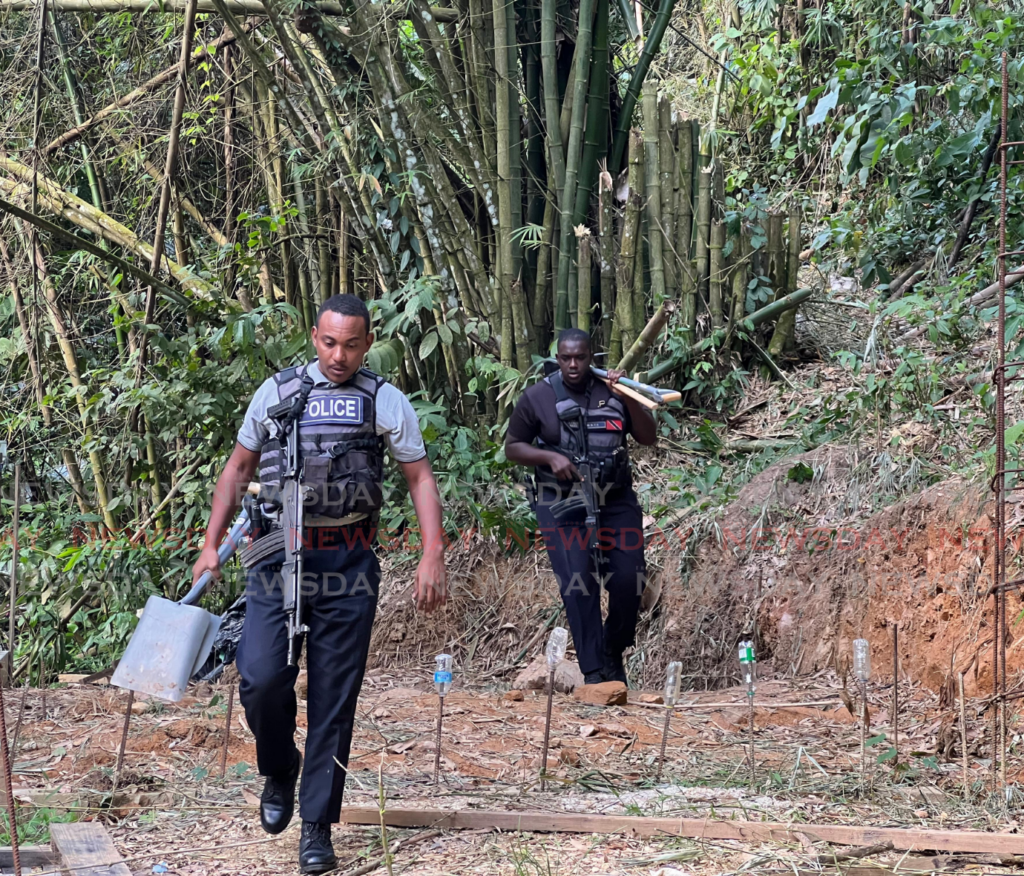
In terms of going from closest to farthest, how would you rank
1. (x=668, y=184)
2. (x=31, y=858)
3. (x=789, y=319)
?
(x=31, y=858)
(x=668, y=184)
(x=789, y=319)

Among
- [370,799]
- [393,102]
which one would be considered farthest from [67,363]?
[370,799]

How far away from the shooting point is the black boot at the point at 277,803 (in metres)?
3.44

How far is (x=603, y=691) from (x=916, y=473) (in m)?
2.20

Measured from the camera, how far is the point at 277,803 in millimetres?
3443

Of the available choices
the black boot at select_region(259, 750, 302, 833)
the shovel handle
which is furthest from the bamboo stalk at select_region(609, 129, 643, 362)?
the black boot at select_region(259, 750, 302, 833)

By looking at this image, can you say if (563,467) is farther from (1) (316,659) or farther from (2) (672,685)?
(1) (316,659)

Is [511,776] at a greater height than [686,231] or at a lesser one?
lesser

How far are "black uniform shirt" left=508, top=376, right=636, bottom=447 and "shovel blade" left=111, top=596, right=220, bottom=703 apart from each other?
2.22 metres

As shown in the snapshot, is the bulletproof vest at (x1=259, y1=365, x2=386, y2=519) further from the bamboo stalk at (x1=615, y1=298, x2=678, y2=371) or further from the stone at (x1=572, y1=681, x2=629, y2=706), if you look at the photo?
the bamboo stalk at (x1=615, y1=298, x2=678, y2=371)

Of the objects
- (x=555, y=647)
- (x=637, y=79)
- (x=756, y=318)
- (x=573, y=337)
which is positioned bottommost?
(x=555, y=647)

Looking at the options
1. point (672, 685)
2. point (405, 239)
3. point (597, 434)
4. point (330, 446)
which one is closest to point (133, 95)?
point (405, 239)

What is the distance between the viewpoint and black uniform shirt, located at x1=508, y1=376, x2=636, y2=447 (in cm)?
561

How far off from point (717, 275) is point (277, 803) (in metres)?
5.57

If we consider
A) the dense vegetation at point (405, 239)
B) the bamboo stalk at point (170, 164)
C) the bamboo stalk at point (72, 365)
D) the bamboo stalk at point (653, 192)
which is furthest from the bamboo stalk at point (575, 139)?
the bamboo stalk at point (72, 365)
